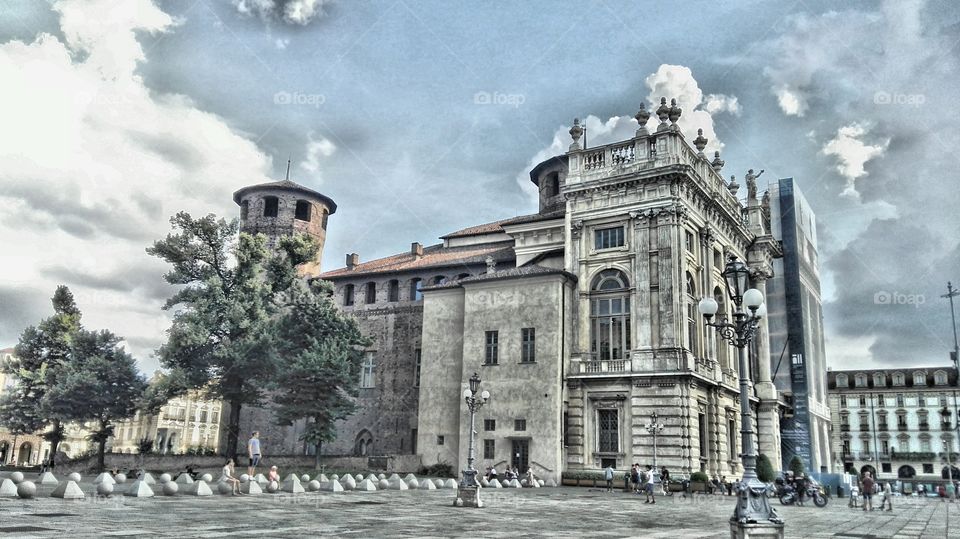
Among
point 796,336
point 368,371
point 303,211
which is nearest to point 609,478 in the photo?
point 368,371

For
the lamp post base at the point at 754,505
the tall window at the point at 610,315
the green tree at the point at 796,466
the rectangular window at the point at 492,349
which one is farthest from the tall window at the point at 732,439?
the lamp post base at the point at 754,505

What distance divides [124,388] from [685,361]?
98.0 ft

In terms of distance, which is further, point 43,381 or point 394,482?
point 43,381

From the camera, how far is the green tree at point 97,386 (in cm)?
3972

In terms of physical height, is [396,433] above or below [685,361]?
below

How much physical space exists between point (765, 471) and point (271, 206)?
3642 centimetres

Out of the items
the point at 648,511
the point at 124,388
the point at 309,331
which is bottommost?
the point at 648,511

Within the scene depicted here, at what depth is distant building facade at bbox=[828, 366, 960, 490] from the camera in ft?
290

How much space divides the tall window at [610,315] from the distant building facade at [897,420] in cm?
6246

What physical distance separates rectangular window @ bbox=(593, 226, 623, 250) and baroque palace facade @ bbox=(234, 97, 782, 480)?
2.2 inches

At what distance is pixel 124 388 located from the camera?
135 ft

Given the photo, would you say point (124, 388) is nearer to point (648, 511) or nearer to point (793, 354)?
point (648, 511)

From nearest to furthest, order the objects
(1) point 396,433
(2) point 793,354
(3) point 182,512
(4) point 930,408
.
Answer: (3) point 182,512, (1) point 396,433, (2) point 793,354, (4) point 930,408

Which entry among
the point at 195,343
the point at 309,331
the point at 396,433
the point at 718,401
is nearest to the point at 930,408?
the point at 718,401
